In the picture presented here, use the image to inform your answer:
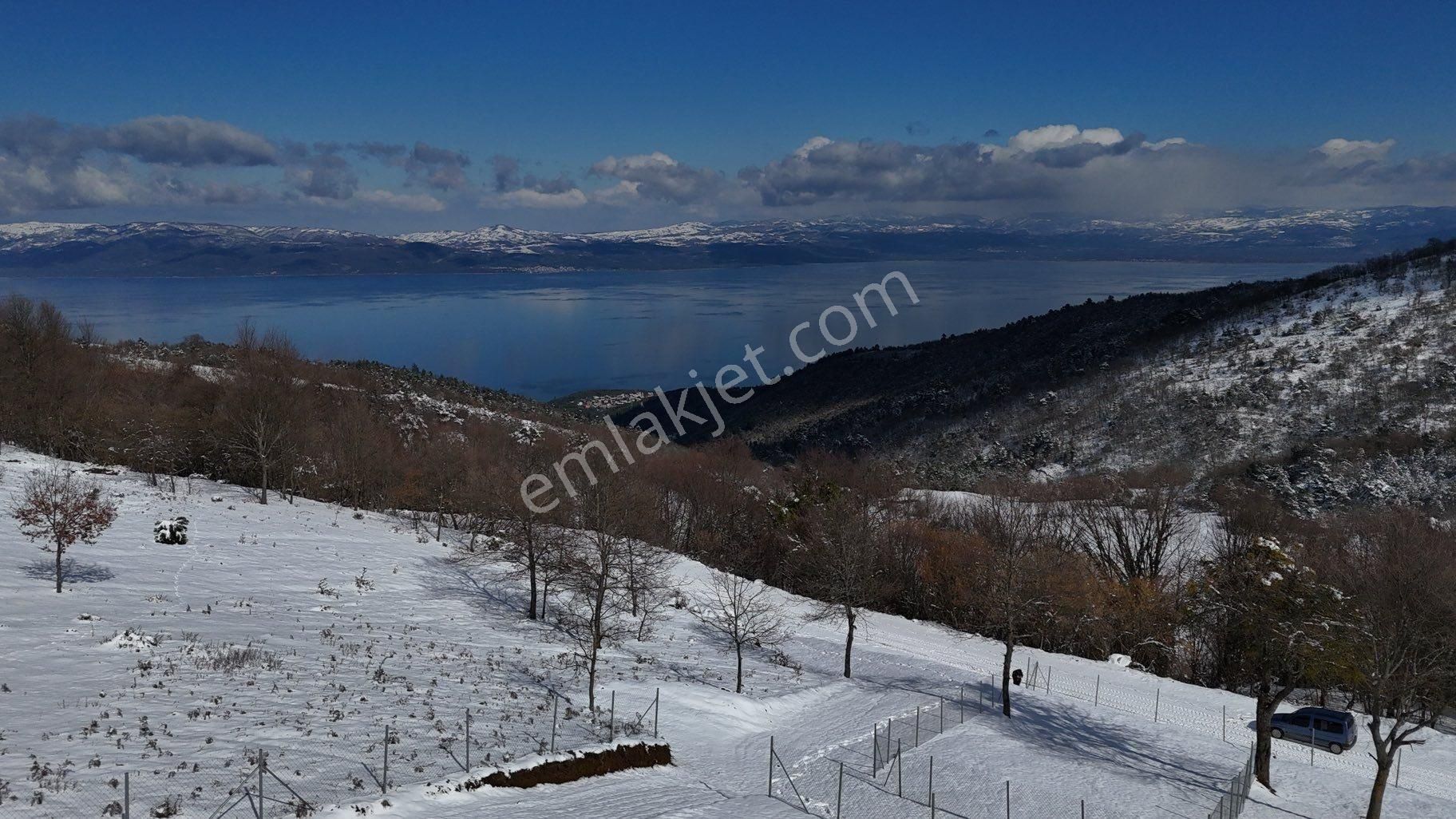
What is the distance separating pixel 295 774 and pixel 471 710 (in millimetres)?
5789

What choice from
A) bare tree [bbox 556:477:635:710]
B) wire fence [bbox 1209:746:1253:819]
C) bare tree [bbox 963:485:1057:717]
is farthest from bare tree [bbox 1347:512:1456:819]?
bare tree [bbox 556:477:635:710]

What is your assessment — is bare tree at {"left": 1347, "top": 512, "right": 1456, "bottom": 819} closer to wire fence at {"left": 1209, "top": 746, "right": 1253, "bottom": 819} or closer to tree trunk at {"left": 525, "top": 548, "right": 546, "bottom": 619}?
wire fence at {"left": 1209, "top": 746, "right": 1253, "bottom": 819}

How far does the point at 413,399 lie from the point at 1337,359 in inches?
3674

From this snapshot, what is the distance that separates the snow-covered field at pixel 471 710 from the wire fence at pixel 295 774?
2.4 inches

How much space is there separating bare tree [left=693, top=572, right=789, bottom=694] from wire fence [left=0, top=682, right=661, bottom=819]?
11.8 meters

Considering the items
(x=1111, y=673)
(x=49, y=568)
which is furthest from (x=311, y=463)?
(x=1111, y=673)

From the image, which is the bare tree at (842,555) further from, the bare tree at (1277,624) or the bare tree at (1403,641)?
the bare tree at (1403,641)

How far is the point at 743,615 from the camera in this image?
106ft

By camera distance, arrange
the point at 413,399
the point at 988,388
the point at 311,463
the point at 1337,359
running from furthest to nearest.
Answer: the point at 988,388
the point at 413,399
the point at 1337,359
the point at 311,463

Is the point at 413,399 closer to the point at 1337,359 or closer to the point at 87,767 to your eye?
the point at 87,767

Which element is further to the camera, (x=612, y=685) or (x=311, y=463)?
(x=311, y=463)

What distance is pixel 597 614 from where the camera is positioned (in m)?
23.1

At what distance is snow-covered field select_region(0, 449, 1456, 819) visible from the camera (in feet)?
49.3

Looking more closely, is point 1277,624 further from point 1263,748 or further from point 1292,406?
point 1292,406
